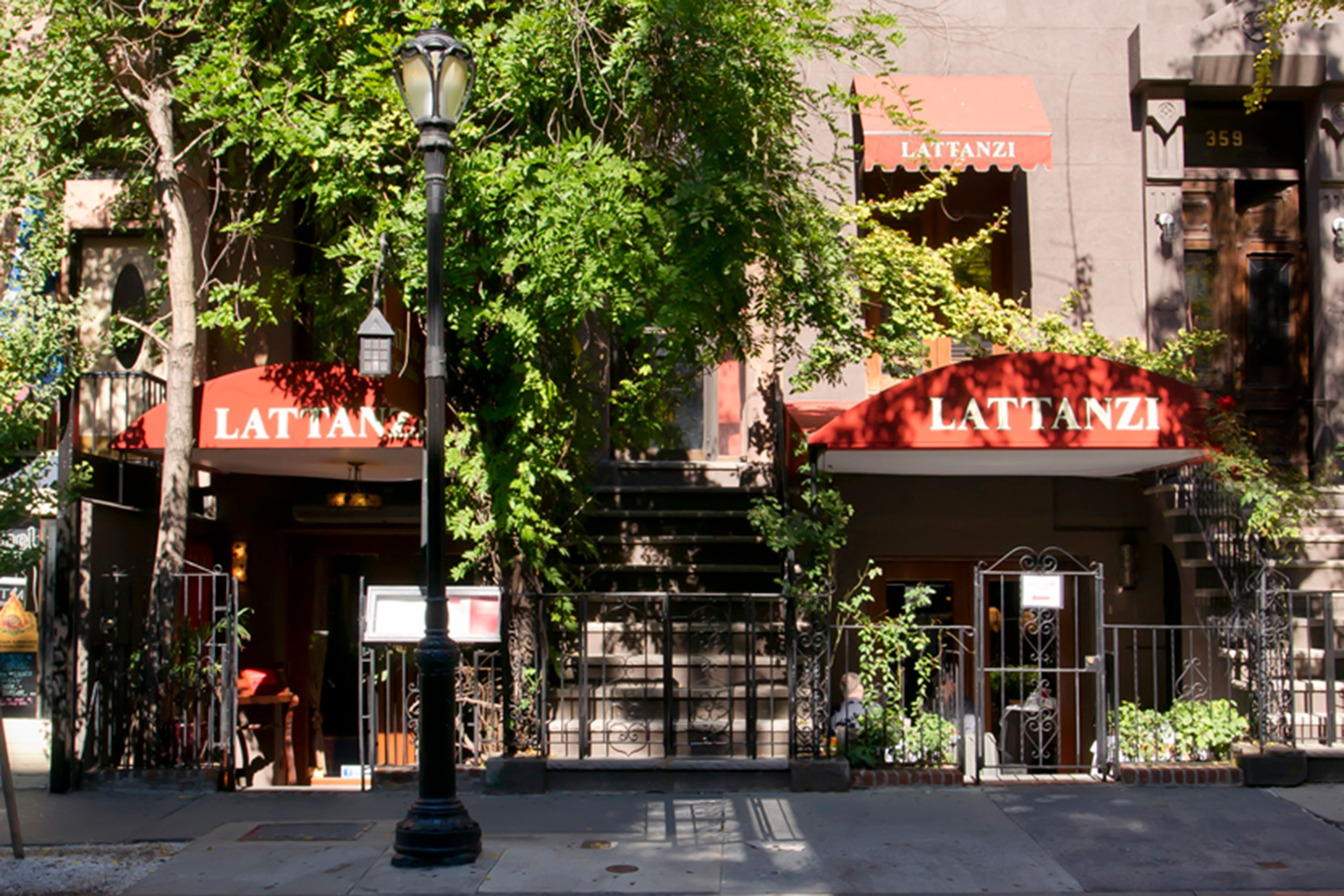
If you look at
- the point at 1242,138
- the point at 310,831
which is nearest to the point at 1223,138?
the point at 1242,138

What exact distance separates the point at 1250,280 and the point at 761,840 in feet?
31.2

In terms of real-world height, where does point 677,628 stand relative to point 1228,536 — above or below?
below

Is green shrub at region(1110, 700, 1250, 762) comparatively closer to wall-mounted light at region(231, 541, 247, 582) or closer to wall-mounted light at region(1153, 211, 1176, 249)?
wall-mounted light at region(1153, 211, 1176, 249)

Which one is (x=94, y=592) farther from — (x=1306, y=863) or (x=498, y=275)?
(x=1306, y=863)

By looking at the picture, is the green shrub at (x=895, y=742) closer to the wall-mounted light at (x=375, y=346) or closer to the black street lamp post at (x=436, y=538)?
the black street lamp post at (x=436, y=538)

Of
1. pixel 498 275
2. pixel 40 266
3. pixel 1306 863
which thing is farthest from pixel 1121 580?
pixel 40 266

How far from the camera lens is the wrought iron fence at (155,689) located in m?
10.3

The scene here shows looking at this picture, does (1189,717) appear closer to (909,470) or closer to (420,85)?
(909,470)

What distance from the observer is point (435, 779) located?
318 inches

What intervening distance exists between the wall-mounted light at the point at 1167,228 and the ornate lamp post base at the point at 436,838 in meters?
9.88

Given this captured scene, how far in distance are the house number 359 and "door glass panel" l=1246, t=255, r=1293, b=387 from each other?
4.35ft

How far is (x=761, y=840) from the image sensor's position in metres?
8.65

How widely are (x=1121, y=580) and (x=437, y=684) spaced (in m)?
8.24

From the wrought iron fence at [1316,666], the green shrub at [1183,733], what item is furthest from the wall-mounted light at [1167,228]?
the green shrub at [1183,733]
